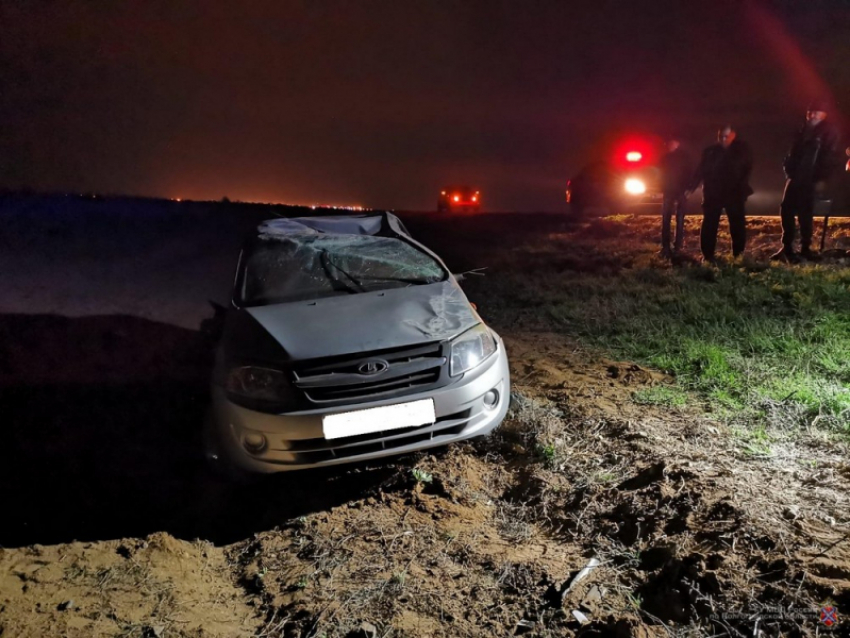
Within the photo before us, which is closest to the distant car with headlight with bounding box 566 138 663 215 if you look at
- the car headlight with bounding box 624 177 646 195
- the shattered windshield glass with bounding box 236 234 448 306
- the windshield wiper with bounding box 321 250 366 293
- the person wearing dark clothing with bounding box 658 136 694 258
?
the car headlight with bounding box 624 177 646 195

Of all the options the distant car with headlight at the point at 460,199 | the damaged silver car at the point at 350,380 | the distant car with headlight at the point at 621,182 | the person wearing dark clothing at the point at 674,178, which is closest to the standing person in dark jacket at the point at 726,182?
the person wearing dark clothing at the point at 674,178

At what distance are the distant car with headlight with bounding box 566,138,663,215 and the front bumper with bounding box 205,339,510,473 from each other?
8500mm

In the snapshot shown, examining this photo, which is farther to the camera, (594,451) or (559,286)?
(559,286)

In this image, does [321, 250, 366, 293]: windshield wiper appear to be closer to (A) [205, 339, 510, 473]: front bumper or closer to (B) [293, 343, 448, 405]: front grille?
(B) [293, 343, 448, 405]: front grille

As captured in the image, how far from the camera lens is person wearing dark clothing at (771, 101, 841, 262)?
750 centimetres

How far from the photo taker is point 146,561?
2.97 m

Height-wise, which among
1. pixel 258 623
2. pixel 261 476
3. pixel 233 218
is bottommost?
pixel 258 623

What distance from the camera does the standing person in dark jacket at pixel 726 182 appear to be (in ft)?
26.0

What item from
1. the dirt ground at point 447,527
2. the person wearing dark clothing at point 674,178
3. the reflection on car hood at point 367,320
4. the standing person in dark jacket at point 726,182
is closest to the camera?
the dirt ground at point 447,527

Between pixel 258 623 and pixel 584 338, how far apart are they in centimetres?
434

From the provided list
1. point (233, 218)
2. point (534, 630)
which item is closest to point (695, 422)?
point (534, 630)

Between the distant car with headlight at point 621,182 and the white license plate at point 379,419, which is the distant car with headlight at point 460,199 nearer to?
the distant car with headlight at point 621,182

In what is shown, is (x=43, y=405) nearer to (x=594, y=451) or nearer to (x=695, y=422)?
(x=594, y=451)

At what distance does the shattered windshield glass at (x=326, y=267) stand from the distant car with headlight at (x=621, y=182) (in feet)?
23.9
